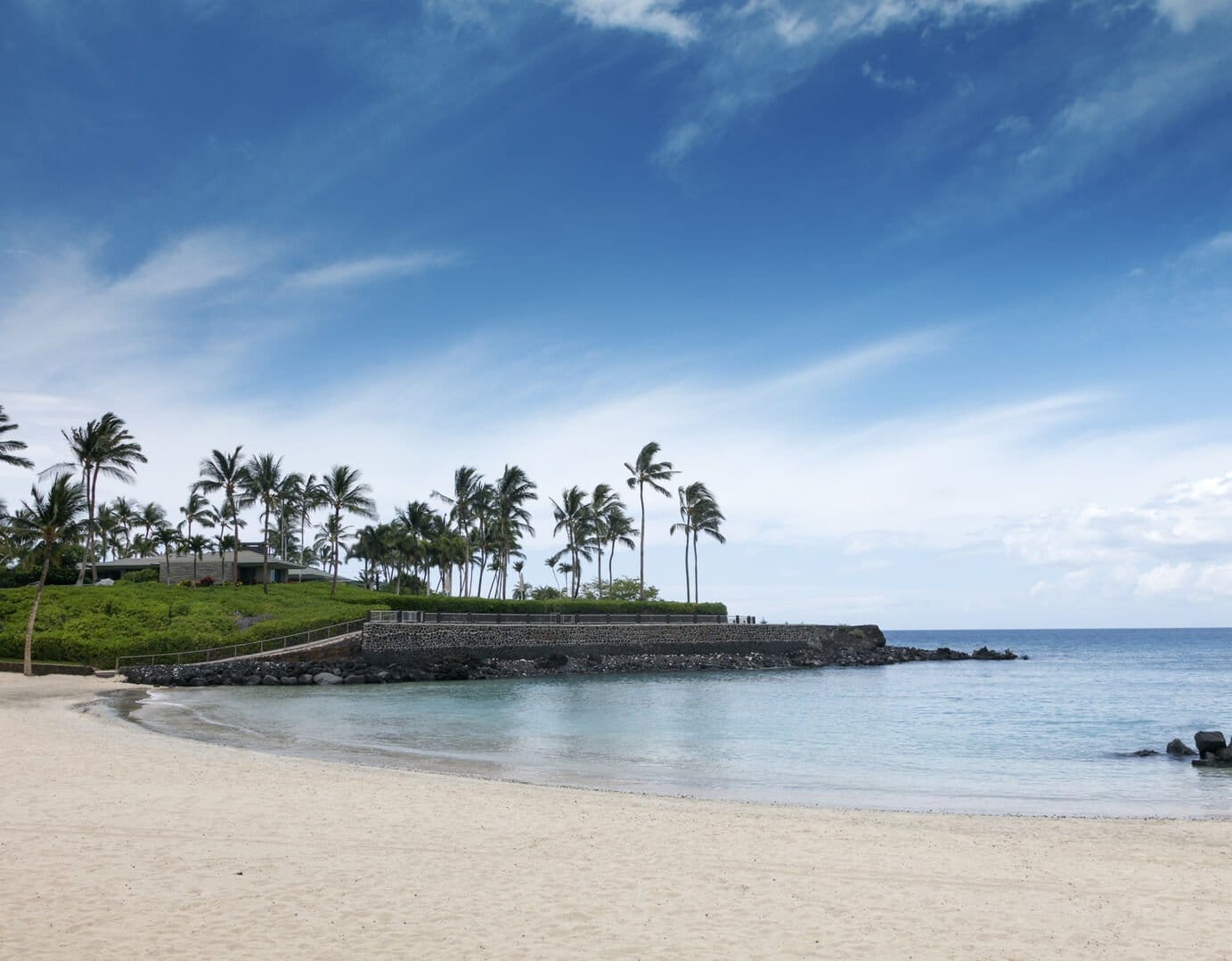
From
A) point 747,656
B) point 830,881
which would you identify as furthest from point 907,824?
point 747,656

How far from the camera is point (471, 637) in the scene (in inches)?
2323

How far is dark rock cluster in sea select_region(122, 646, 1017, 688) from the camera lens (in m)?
43.4

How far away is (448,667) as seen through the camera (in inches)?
2090

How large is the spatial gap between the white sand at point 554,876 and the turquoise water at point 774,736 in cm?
336

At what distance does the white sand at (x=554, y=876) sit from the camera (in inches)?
292

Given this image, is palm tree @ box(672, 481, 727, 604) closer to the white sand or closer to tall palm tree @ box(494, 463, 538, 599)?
tall palm tree @ box(494, 463, 538, 599)

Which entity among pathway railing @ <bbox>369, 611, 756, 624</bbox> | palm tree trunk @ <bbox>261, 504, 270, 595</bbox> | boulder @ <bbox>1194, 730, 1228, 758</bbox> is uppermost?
palm tree trunk @ <bbox>261, 504, 270, 595</bbox>

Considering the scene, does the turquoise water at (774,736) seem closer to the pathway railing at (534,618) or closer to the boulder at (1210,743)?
the boulder at (1210,743)

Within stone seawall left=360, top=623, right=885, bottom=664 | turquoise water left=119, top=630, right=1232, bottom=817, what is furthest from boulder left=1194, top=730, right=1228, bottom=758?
A: stone seawall left=360, top=623, right=885, bottom=664

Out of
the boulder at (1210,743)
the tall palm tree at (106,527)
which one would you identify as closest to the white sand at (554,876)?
the boulder at (1210,743)

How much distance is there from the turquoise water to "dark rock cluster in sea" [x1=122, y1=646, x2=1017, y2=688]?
311cm

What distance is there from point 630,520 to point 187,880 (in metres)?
86.0

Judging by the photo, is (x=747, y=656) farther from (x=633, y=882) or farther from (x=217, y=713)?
(x=633, y=882)

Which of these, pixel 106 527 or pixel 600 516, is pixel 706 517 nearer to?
pixel 600 516
